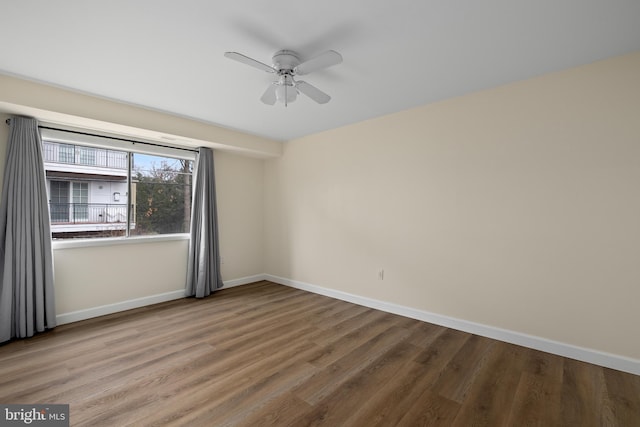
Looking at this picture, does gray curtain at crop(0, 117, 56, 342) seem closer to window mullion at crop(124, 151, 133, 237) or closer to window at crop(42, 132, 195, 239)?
window at crop(42, 132, 195, 239)

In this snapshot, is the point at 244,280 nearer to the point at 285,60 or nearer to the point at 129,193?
the point at 129,193

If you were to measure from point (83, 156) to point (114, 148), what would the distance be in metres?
0.33

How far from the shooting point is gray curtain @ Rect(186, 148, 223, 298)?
13.6 ft

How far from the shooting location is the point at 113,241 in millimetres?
3502

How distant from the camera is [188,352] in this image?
2.52 m

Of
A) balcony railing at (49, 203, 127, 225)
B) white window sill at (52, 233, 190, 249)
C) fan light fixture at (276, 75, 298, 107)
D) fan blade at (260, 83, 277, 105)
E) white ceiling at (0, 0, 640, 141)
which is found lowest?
white window sill at (52, 233, 190, 249)

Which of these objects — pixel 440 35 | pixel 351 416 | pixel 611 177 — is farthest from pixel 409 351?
pixel 440 35

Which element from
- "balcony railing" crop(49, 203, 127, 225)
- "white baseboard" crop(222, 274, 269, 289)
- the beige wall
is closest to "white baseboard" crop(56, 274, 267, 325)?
"white baseboard" crop(222, 274, 269, 289)

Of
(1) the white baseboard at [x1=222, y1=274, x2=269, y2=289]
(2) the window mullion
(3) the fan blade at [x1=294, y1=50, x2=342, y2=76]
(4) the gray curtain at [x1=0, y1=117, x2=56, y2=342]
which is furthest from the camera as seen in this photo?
(1) the white baseboard at [x1=222, y1=274, x2=269, y2=289]

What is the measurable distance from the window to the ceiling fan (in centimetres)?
244

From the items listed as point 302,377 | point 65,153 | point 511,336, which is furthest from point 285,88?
point 511,336

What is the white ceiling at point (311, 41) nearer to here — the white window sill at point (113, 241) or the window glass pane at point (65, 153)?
the window glass pane at point (65, 153)

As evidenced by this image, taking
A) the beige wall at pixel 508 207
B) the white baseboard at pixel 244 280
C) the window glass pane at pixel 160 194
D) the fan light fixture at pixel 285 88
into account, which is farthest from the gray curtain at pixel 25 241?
the beige wall at pixel 508 207

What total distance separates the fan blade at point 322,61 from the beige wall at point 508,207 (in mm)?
1763
